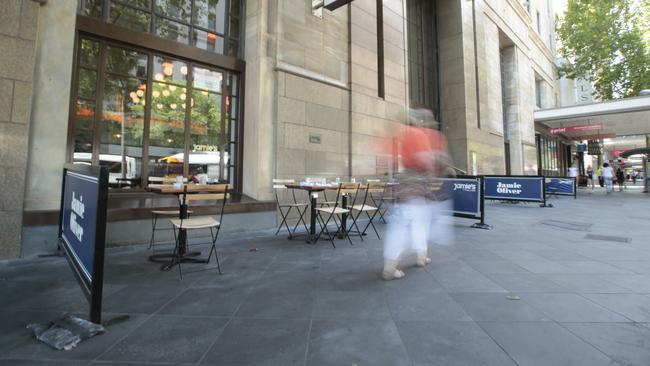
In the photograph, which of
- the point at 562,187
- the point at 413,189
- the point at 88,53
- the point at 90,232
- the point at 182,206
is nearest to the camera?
the point at 90,232

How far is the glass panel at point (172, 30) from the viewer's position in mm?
6240

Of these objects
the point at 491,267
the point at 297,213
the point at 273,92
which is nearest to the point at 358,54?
the point at 273,92

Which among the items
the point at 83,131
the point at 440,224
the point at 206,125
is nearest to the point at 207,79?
the point at 206,125

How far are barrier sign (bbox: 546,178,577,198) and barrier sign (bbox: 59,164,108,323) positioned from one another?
18.0 metres

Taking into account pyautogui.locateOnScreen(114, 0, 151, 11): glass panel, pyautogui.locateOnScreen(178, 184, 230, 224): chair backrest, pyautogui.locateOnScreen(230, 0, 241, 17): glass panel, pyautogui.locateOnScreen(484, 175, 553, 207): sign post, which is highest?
pyautogui.locateOnScreen(230, 0, 241, 17): glass panel

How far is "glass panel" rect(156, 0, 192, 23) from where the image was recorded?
20.6 feet

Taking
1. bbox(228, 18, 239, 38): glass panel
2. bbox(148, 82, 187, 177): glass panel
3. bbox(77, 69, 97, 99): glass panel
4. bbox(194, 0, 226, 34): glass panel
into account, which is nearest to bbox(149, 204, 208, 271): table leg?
bbox(148, 82, 187, 177): glass panel

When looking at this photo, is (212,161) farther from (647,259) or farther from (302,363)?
(647,259)

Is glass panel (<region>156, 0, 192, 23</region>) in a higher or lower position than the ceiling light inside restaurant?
higher

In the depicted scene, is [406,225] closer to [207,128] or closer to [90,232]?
[90,232]

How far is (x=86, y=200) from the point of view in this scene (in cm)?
249

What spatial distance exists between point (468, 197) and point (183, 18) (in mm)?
7455

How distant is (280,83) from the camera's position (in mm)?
7027

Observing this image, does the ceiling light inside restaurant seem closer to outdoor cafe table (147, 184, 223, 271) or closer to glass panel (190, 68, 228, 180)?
glass panel (190, 68, 228, 180)
